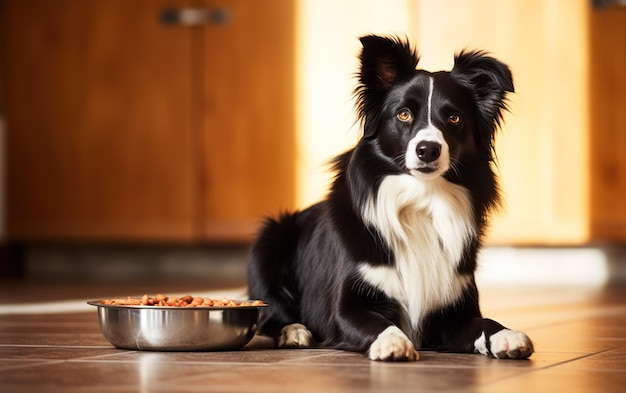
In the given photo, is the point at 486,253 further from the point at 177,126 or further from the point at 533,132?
the point at 177,126

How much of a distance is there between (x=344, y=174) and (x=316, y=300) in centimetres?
35

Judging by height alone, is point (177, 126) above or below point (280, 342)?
above

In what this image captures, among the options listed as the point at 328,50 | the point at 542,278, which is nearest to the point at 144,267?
the point at 328,50

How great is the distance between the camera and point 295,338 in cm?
265

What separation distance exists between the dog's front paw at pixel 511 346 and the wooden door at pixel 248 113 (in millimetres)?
3657

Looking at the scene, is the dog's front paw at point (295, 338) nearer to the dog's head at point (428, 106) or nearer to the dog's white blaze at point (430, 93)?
the dog's head at point (428, 106)

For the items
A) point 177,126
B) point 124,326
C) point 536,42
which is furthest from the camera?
point 177,126

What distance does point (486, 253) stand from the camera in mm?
5805

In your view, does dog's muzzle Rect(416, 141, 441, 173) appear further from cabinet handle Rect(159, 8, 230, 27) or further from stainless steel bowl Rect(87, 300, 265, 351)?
Result: cabinet handle Rect(159, 8, 230, 27)

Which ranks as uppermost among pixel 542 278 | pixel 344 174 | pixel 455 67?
pixel 455 67

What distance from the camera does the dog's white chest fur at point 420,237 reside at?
249 centimetres

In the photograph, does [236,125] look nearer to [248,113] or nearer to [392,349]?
[248,113]

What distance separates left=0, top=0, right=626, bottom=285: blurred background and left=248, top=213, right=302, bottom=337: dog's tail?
2.52 meters

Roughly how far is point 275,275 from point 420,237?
576 mm
